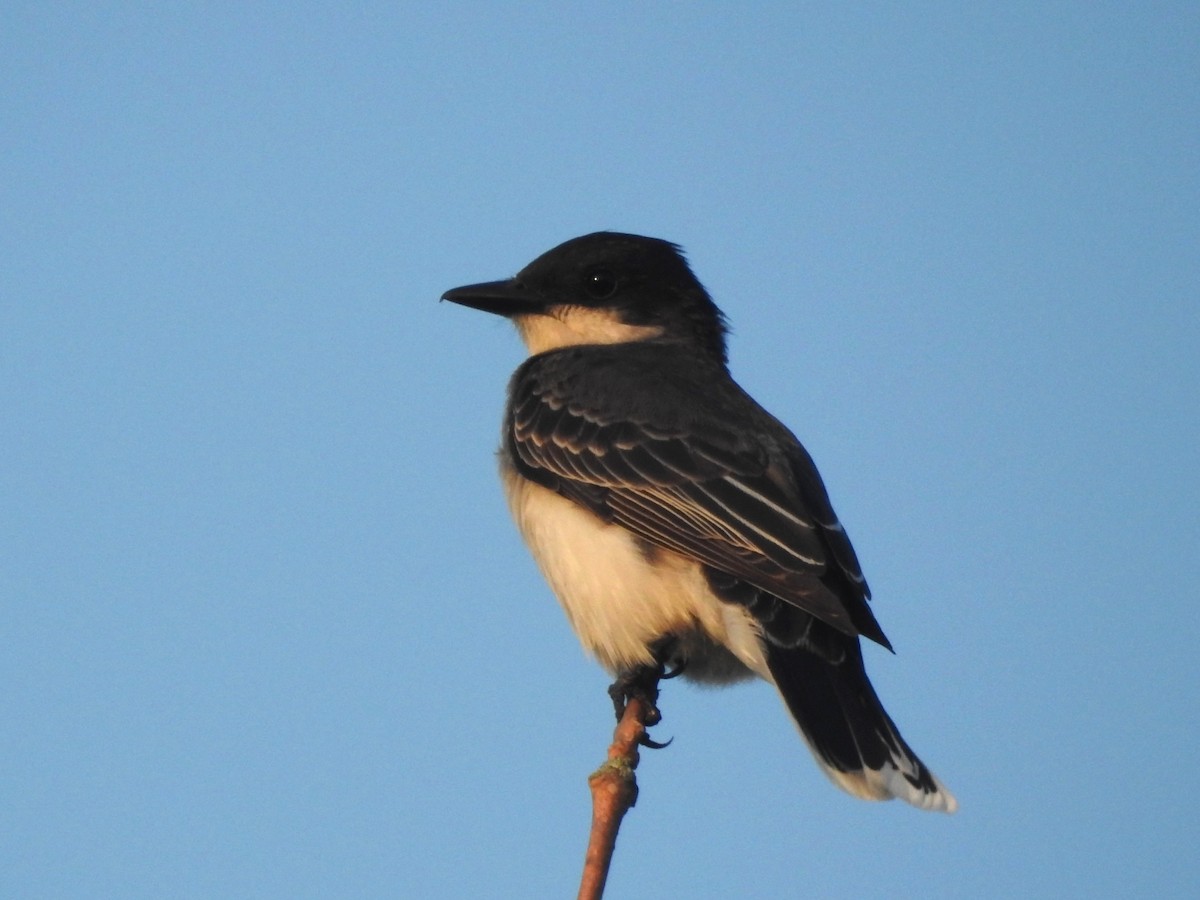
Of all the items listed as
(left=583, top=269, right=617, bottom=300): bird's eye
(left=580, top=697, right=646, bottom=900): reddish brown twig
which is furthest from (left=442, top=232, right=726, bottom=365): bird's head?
(left=580, top=697, right=646, bottom=900): reddish brown twig

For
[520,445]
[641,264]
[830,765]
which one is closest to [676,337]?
[641,264]

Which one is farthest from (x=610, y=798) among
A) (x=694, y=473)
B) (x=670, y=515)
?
(x=694, y=473)

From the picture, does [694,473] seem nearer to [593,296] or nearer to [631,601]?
[631,601]

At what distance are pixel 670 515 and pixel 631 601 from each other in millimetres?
397

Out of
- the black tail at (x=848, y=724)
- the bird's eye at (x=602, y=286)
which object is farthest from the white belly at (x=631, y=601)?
the bird's eye at (x=602, y=286)

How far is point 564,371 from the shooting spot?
7.33 meters

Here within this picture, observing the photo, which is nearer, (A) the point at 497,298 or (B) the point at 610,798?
(B) the point at 610,798

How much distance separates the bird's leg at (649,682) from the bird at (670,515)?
0.04 ft

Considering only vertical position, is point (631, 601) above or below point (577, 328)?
below

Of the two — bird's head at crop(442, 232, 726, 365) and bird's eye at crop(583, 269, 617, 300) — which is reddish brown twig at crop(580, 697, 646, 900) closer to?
bird's head at crop(442, 232, 726, 365)

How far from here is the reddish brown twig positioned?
3.79m

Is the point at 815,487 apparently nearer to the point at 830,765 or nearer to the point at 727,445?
the point at 727,445

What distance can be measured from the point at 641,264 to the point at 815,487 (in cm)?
182

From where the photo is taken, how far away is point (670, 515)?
20.7ft
